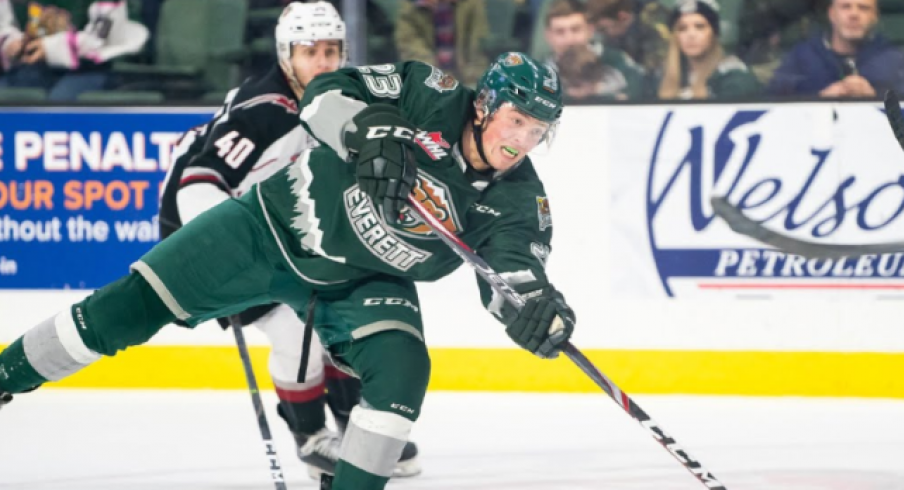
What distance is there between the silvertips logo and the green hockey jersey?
1.71 m

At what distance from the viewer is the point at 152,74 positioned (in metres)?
4.47

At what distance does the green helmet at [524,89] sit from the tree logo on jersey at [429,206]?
17 centimetres

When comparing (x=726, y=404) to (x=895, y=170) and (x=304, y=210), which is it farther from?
(x=304, y=210)

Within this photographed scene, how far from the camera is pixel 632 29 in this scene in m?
4.34

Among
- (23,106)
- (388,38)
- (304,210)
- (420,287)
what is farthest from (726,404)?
(23,106)

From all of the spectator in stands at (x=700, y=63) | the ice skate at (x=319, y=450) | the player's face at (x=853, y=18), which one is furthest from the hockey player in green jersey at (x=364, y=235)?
the player's face at (x=853, y=18)

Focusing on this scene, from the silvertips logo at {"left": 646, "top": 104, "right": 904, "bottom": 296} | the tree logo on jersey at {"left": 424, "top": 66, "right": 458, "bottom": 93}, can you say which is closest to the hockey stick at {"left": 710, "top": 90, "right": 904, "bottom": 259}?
the silvertips logo at {"left": 646, "top": 104, "right": 904, "bottom": 296}

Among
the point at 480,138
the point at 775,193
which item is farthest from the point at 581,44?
the point at 480,138

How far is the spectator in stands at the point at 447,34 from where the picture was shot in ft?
14.5

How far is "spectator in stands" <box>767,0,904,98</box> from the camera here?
420 cm

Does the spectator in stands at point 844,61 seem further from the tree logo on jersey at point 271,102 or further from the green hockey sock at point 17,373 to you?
the green hockey sock at point 17,373

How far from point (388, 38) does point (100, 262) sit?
119 cm

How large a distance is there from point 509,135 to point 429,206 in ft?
0.68

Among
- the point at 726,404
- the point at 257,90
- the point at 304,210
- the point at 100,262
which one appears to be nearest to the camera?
the point at 304,210
